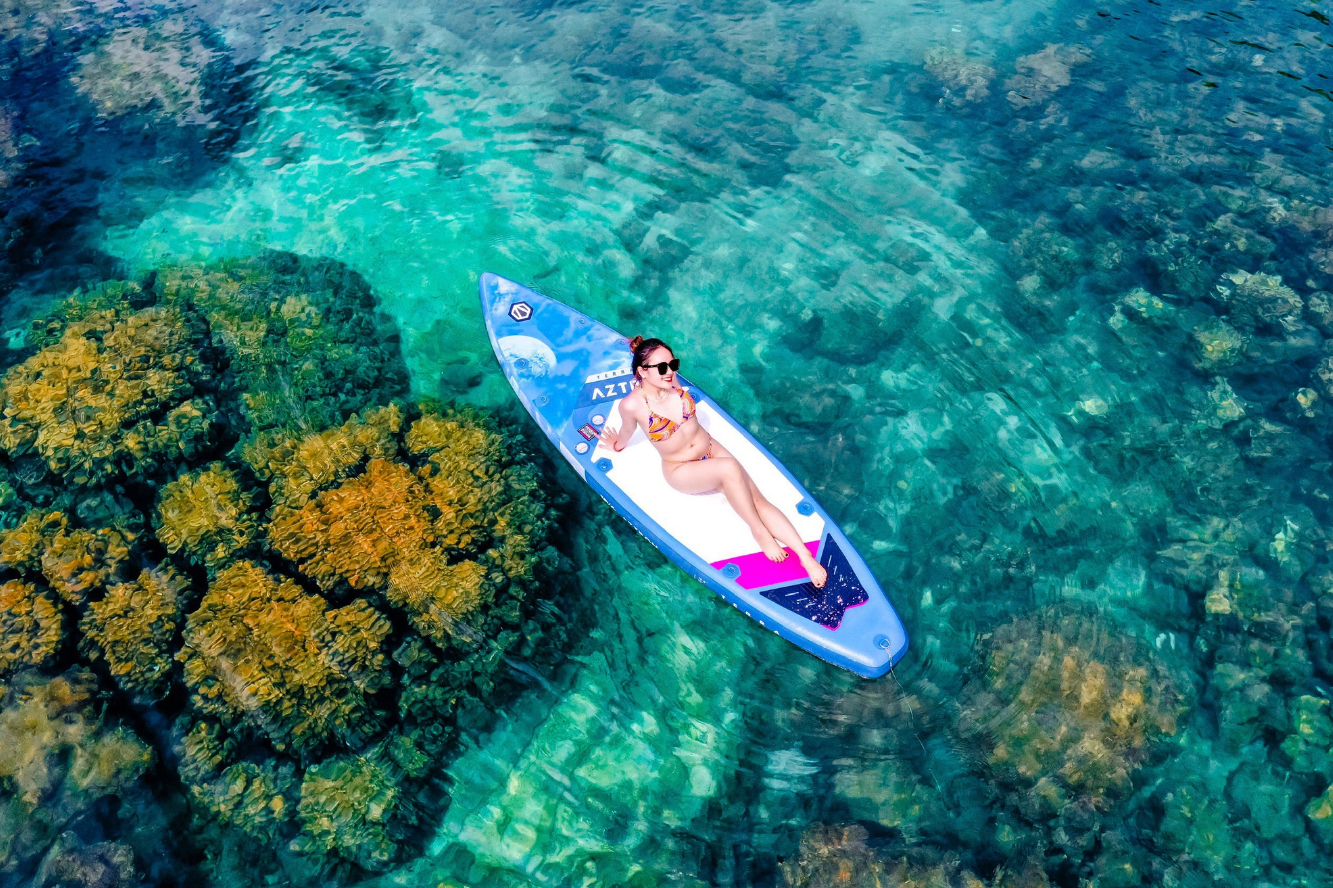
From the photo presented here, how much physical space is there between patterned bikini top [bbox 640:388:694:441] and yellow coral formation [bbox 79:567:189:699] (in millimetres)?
4202

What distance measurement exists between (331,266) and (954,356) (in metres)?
Answer: 7.16

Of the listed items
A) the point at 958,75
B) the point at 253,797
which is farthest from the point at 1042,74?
the point at 253,797

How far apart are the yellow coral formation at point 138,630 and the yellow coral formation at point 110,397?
1429 millimetres

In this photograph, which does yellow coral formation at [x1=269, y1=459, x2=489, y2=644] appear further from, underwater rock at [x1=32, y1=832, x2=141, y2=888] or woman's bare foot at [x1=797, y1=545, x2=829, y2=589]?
woman's bare foot at [x1=797, y1=545, x2=829, y2=589]

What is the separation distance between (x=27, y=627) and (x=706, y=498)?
5.72 m

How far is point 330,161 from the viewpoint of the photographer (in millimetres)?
10781

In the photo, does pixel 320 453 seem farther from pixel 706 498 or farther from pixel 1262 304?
pixel 1262 304

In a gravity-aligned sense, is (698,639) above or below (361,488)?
below

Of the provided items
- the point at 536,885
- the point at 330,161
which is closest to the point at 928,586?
the point at 536,885

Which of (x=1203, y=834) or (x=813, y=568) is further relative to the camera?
(x=813, y=568)

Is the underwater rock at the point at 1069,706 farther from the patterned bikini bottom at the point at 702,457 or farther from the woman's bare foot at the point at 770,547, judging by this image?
the patterned bikini bottom at the point at 702,457

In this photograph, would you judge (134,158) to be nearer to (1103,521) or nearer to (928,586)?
(928,586)

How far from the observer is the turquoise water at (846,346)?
586 centimetres

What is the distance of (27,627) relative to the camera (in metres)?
6.54
